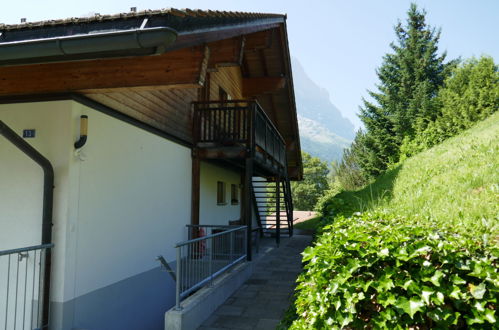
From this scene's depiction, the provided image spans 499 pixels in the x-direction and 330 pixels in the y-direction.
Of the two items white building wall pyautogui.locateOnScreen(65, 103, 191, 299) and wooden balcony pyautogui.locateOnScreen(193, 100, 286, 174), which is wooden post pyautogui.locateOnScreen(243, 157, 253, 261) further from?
white building wall pyautogui.locateOnScreen(65, 103, 191, 299)

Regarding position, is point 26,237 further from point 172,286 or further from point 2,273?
point 172,286

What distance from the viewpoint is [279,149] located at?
1373 cm

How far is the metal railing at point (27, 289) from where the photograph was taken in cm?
467

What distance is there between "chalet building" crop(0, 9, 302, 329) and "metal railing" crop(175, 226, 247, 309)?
34mm

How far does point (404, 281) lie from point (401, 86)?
26.2 m

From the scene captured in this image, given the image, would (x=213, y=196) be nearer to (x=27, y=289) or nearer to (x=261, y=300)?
(x=261, y=300)

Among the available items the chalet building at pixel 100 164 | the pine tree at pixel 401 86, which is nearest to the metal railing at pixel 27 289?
the chalet building at pixel 100 164

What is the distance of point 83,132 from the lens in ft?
16.9

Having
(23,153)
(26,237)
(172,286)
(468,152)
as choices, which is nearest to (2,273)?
(26,237)

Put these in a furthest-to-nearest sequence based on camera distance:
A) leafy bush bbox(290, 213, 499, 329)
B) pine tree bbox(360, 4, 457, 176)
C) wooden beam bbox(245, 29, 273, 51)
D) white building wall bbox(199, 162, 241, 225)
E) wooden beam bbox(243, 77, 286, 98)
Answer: pine tree bbox(360, 4, 457, 176)
wooden beam bbox(243, 77, 286, 98)
white building wall bbox(199, 162, 241, 225)
wooden beam bbox(245, 29, 273, 51)
leafy bush bbox(290, 213, 499, 329)

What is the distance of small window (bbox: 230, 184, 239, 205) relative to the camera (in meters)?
14.0

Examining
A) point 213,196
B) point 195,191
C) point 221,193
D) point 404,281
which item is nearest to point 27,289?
point 404,281

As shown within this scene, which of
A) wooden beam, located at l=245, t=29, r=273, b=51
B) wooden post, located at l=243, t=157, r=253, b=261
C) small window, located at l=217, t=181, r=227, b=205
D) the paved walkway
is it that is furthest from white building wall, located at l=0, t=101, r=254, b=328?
small window, located at l=217, t=181, r=227, b=205

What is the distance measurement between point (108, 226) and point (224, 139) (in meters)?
3.92
